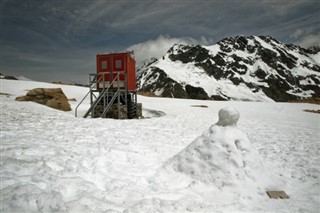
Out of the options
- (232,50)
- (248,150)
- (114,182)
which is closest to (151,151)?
(114,182)

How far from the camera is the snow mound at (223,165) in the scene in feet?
14.4

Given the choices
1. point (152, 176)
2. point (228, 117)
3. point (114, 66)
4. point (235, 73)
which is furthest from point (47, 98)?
point (235, 73)

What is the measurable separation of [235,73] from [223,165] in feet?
532

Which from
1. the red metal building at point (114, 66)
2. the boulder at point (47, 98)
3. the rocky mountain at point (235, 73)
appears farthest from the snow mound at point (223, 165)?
the rocky mountain at point (235, 73)

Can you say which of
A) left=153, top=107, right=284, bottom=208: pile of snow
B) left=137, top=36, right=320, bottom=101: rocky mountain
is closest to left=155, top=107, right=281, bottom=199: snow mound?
left=153, top=107, right=284, bottom=208: pile of snow

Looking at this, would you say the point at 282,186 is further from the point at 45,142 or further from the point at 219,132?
the point at 45,142

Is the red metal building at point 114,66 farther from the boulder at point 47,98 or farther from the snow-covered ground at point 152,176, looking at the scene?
the snow-covered ground at point 152,176

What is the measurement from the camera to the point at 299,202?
391cm

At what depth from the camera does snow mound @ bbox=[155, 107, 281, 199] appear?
4402 millimetres

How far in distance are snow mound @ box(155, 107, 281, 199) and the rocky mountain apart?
374ft

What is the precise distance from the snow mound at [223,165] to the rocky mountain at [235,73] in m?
114

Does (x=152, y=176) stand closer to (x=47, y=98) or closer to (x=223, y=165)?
(x=223, y=165)

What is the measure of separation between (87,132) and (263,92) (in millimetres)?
151443

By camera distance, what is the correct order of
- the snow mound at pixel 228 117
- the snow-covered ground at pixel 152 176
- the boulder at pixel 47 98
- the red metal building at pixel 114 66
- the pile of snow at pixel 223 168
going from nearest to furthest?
1. the snow-covered ground at pixel 152 176
2. the pile of snow at pixel 223 168
3. the snow mound at pixel 228 117
4. the red metal building at pixel 114 66
5. the boulder at pixel 47 98
